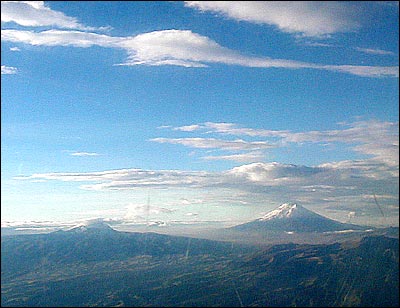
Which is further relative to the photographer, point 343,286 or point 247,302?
point 343,286

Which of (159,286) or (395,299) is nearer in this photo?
(395,299)

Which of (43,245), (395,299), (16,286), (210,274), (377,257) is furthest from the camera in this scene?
(43,245)

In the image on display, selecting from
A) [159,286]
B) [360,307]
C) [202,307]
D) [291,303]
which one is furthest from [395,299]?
[159,286]

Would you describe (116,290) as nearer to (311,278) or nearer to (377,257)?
(311,278)

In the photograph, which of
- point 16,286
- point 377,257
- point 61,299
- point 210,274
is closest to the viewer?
point 61,299

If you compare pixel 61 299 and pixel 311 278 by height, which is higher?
pixel 61 299

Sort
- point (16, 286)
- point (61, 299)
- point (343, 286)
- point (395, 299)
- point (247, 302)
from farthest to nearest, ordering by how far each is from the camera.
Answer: point (343, 286) → point (16, 286) → point (247, 302) → point (395, 299) → point (61, 299)

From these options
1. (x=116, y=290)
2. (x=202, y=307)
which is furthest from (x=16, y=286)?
(x=202, y=307)

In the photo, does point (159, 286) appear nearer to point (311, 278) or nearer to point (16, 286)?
point (16, 286)

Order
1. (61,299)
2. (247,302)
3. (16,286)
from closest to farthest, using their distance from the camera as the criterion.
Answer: (61,299) < (247,302) < (16,286)
